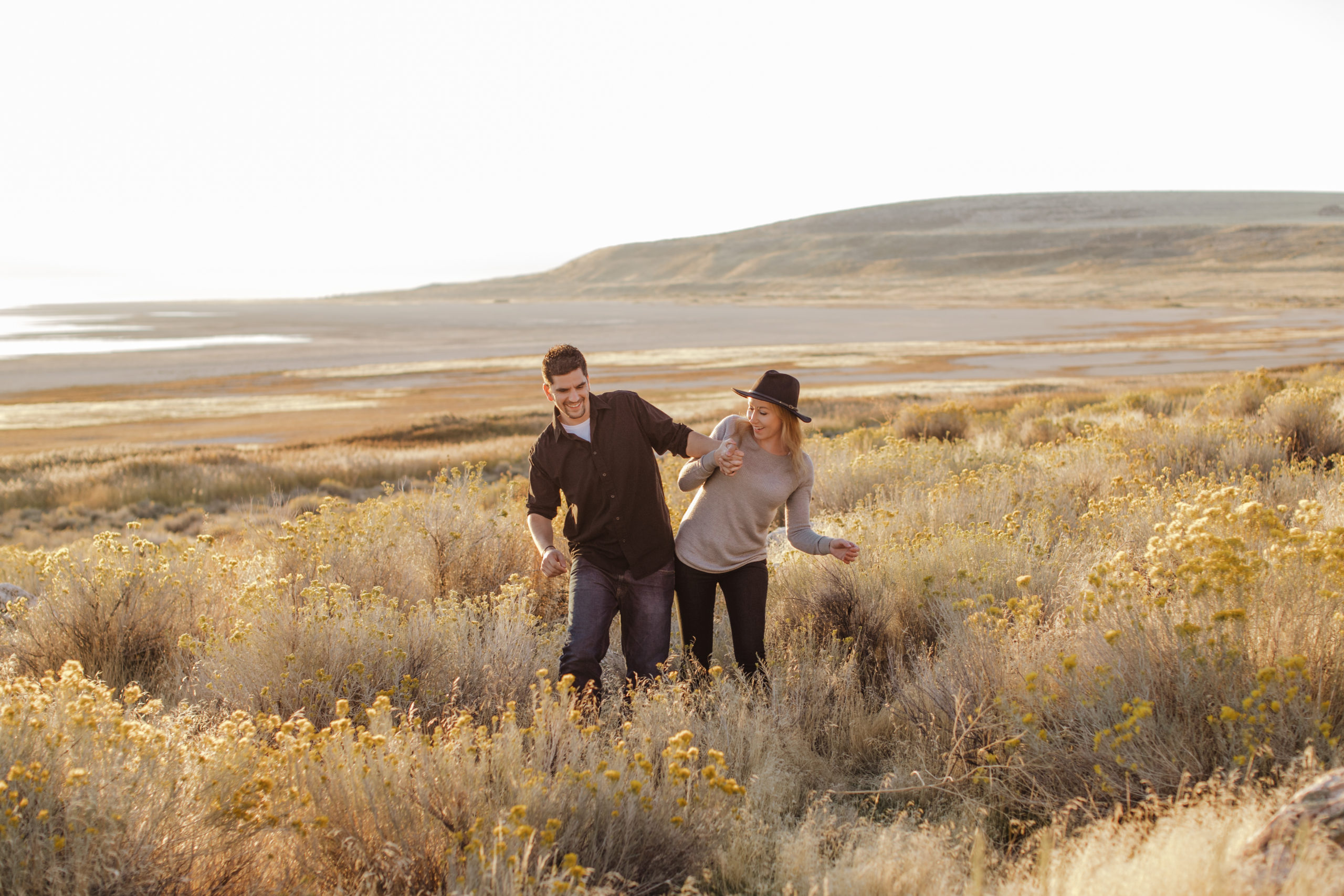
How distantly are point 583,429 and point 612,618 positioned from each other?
3.19 ft

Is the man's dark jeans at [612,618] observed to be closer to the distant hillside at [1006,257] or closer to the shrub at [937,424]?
the shrub at [937,424]

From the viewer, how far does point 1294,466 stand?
7043mm

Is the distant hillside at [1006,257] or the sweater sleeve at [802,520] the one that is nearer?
the sweater sleeve at [802,520]

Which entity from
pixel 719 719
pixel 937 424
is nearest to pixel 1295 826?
pixel 719 719

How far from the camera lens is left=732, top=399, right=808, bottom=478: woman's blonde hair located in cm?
467

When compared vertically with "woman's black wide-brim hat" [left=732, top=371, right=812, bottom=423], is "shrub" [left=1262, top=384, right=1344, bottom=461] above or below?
below

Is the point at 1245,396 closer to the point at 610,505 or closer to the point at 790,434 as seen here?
the point at 790,434

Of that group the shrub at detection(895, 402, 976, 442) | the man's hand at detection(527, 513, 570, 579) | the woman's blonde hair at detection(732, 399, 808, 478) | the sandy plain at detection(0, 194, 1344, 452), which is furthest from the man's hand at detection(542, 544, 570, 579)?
the sandy plain at detection(0, 194, 1344, 452)

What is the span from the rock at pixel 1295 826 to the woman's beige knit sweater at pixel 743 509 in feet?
8.04

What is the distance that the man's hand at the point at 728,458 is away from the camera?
4.44 metres

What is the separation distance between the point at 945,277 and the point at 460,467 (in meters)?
113

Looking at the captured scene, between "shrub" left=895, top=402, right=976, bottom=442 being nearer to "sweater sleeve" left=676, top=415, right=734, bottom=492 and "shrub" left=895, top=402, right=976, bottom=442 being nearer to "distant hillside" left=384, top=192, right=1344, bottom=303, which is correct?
"sweater sleeve" left=676, top=415, right=734, bottom=492

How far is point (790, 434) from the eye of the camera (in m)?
4.70

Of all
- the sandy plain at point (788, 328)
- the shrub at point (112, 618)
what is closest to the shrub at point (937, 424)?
the shrub at point (112, 618)
